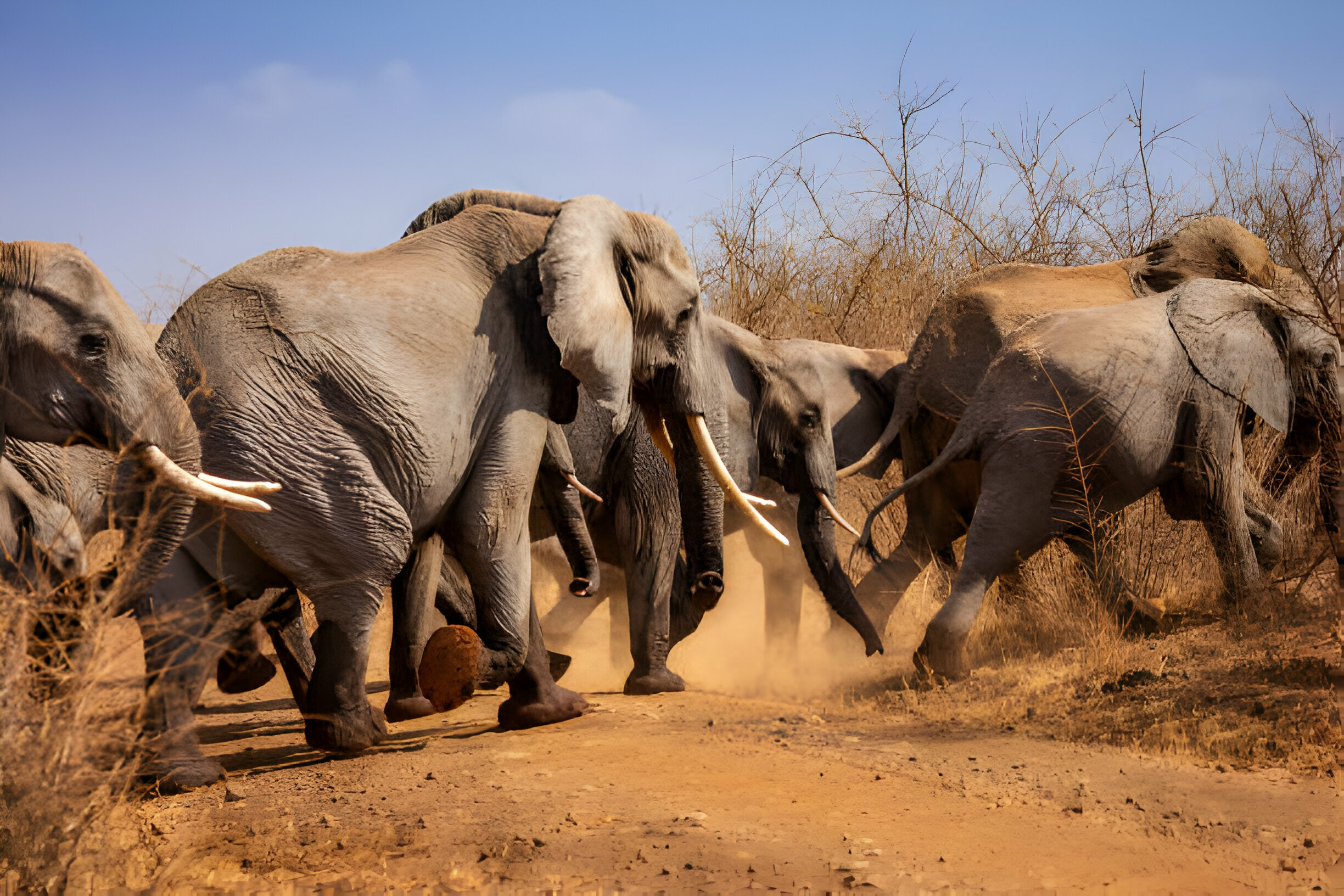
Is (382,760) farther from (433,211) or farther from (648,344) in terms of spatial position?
(433,211)

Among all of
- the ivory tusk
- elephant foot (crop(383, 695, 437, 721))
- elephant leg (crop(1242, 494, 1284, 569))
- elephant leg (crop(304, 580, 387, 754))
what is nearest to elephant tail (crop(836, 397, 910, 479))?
elephant leg (crop(1242, 494, 1284, 569))

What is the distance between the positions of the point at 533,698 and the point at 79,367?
223 centimetres

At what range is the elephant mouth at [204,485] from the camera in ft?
12.2

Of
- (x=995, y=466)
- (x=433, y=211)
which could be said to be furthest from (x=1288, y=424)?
(x=433, y=211)

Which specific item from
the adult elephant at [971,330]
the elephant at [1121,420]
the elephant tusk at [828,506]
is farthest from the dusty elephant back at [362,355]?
the adult elephant at [971,330]

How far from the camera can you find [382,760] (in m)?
4.39

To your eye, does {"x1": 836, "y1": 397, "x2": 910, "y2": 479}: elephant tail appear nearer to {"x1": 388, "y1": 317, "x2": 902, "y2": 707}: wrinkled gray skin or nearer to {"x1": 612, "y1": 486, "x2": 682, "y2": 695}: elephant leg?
{"x1": 388, "y1": 317, "x2": 902, "y2": 707}: wrinkled gray skin

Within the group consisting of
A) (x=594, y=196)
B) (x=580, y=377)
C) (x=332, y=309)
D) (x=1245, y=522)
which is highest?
(x=594, y=196)

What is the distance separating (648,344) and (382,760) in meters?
2.03

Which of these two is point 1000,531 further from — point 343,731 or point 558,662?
point 343,731

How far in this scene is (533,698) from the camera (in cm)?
506

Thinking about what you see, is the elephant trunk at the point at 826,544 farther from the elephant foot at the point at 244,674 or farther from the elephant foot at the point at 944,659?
the elephant foot at the point at 244,674

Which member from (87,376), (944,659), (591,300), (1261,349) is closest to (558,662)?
(944,659)

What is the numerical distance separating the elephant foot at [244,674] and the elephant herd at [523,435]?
0.07 ft
